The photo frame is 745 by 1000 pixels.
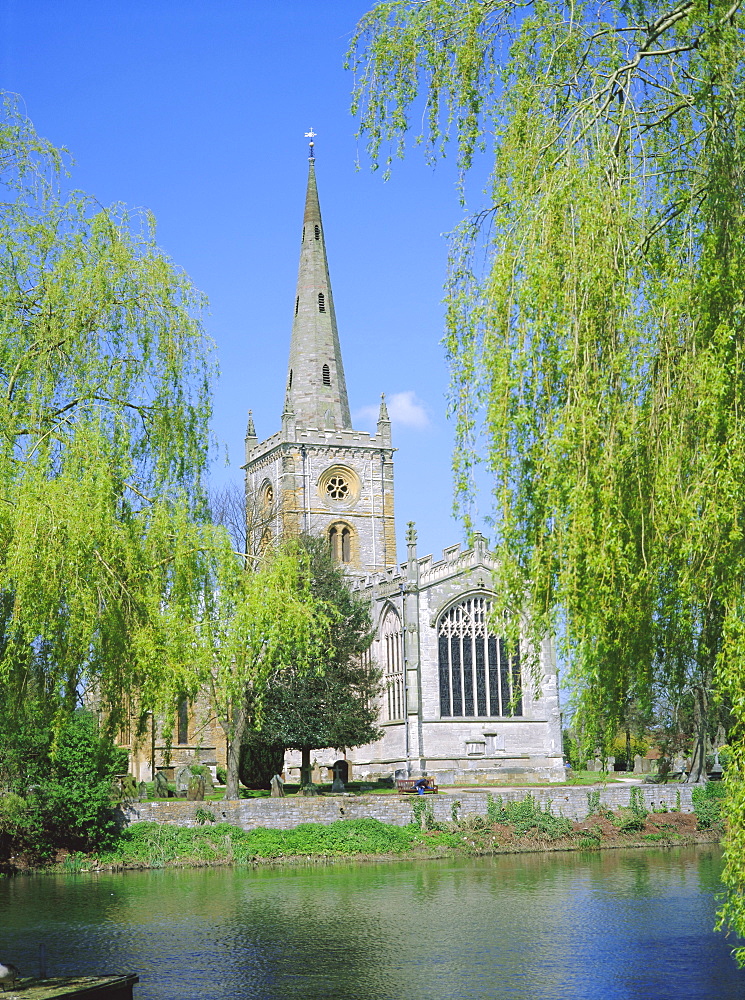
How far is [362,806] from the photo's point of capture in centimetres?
3105

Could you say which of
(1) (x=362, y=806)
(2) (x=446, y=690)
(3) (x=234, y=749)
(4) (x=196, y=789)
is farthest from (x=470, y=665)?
(1) (x=362, y=806)

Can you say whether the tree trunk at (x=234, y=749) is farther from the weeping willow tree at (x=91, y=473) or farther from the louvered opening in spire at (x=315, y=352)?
the louvered opening in spire at (x=315, y=352)

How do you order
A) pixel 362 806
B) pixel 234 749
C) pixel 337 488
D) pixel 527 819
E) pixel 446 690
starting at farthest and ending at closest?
pixel 337 488 < pixel 446 690 < pixel 234 749 < pixel 527 819 < pixel 362 806

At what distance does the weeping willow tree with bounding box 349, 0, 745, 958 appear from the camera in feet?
25.2

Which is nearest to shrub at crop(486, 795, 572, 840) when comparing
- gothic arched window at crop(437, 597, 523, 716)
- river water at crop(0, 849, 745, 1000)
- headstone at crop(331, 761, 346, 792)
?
river water at crop(0, 849, 745, 1000)

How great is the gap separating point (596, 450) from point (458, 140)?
3.33 m

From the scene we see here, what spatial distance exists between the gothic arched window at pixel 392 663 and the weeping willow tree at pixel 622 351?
4149 centimetres

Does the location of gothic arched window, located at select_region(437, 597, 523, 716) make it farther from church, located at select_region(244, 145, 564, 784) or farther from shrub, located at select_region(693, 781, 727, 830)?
shrub, located at select_region(693, 781, 727, 830)

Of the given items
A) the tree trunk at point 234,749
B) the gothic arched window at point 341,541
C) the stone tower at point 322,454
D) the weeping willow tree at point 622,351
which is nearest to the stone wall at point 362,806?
the tree trunk at point 234,749

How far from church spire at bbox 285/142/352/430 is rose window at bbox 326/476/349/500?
3.02 metres

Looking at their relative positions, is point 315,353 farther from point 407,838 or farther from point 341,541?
point 407,838

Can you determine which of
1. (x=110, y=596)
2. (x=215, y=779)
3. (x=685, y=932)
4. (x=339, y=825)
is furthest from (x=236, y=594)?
(x=215, y=779)

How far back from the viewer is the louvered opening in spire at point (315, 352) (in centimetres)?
6488

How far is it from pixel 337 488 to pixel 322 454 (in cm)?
209
